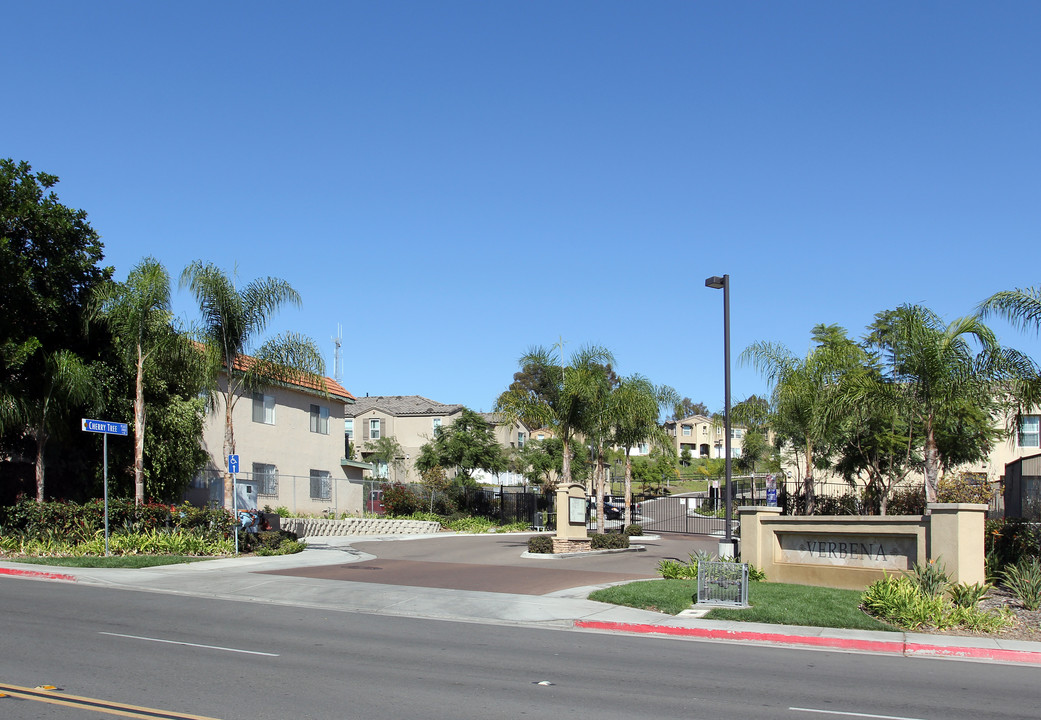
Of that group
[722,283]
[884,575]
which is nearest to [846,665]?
[884,575]

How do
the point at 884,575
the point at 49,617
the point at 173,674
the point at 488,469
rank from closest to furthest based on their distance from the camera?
the point at 173,674
the point at 49,617
the point at 884,575
the point at 488,469

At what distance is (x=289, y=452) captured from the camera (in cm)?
3984

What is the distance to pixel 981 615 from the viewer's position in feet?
47.6

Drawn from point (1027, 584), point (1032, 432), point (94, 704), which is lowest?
point (1027, 584)

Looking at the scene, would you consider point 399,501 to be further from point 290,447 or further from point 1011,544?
point 1011,544

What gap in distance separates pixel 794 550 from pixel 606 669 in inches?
389

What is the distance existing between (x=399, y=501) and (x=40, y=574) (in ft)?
78.1

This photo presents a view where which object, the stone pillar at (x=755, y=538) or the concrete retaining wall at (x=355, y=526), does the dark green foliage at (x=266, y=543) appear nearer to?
the concrete retaining wall at (x=355, y=526)

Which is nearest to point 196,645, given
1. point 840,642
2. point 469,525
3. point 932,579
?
point 840,642

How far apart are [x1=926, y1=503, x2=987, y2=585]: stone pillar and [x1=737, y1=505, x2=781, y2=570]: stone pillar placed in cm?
411

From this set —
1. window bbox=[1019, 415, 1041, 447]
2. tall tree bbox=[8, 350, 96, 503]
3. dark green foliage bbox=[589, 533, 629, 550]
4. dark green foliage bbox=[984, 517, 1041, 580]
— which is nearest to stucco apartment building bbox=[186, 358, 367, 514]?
tall tree bbox=[8, 350, 96, 503]

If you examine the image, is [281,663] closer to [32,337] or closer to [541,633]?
[541,633]

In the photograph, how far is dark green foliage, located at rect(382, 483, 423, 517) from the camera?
4369 centimetres

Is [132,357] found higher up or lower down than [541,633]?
higher up
